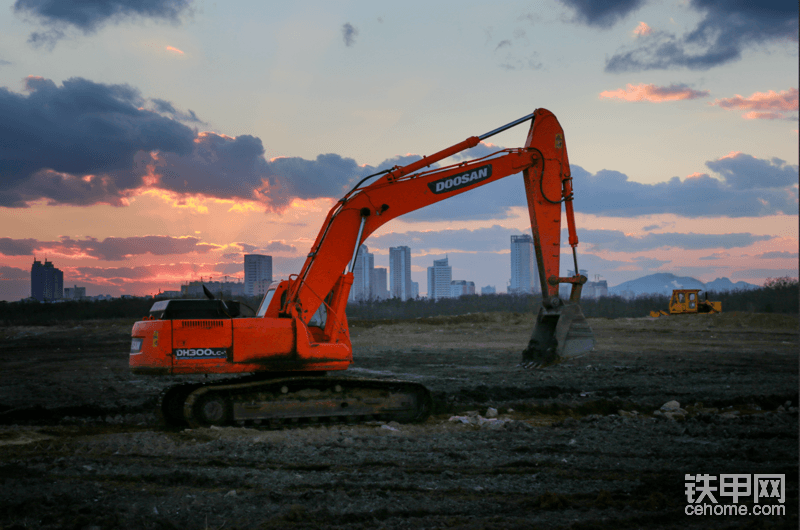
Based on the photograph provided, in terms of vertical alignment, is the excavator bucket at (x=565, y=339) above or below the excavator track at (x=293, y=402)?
above

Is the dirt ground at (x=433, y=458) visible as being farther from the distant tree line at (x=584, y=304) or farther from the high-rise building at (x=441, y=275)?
the high-rise building at (x=441, y=275)

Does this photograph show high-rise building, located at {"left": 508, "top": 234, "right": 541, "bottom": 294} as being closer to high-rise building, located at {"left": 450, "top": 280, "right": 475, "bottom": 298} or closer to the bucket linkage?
high-rise building, located at {"left": 450, "top": 280, "right": 475, "bottom": 298}

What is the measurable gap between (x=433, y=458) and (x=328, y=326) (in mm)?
3055

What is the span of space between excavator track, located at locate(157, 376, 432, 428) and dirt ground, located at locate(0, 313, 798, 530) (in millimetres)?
316

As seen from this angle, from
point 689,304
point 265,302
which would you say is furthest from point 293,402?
point 689,304

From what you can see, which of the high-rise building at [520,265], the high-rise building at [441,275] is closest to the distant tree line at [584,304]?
the high-rise building at [520,265]

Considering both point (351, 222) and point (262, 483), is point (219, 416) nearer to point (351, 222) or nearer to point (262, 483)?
point (262, 483)

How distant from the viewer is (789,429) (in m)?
7.54

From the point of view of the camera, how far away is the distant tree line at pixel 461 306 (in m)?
47.6

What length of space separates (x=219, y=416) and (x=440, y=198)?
4.85 metres

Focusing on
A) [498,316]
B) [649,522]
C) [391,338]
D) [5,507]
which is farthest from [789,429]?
[498,316]

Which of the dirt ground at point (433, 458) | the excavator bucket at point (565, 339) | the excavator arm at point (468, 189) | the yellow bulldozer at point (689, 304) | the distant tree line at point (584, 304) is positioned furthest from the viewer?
the distant tree line at point (584, 304)

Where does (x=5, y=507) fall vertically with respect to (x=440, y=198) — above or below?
below

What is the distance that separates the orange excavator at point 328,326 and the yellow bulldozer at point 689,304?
33329 millimetres
